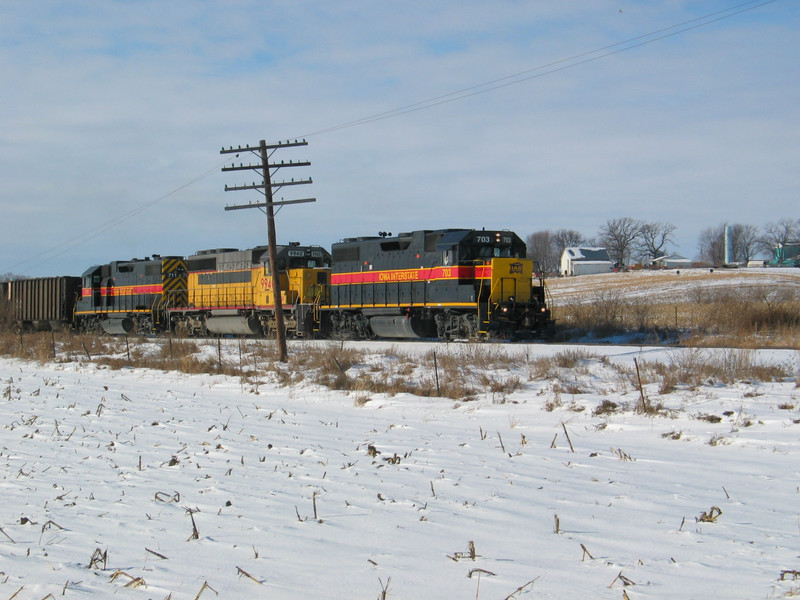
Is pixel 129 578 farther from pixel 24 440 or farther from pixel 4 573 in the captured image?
pixel 24 440

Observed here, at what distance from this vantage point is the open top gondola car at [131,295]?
33.8 metres

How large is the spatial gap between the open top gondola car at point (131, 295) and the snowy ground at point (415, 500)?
2235 centimetres

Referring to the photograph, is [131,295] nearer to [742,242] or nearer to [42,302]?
[42,302]

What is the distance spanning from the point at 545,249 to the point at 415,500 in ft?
476

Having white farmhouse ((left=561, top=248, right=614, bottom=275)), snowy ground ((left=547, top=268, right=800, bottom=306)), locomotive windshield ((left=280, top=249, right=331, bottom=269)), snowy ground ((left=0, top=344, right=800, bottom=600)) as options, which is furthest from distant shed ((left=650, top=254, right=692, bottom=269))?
snowy ground ((left=0, top=344, right=800, bottom=600))

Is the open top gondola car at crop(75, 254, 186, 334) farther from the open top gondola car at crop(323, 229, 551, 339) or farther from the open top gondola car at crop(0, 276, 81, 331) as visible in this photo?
the open top gondola car at crop(323, 229, 551, 339)

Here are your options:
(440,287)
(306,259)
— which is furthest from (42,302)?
(440,287)

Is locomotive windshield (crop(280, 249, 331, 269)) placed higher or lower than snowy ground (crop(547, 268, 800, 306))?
higher

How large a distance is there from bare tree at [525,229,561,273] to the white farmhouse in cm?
2044

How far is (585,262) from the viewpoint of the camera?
10981 centimetres

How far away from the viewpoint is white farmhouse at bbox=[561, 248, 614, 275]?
108 metres

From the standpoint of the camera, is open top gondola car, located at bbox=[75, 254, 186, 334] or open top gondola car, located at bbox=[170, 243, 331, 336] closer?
open top gondola car, located at bbox=[170, 243, 331, 336]

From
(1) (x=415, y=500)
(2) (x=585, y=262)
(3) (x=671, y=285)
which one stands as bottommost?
(1) (x=415, y=500)

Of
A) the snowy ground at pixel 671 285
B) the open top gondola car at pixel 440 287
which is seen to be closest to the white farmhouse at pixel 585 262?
the snowy ground at pixel 671 285
